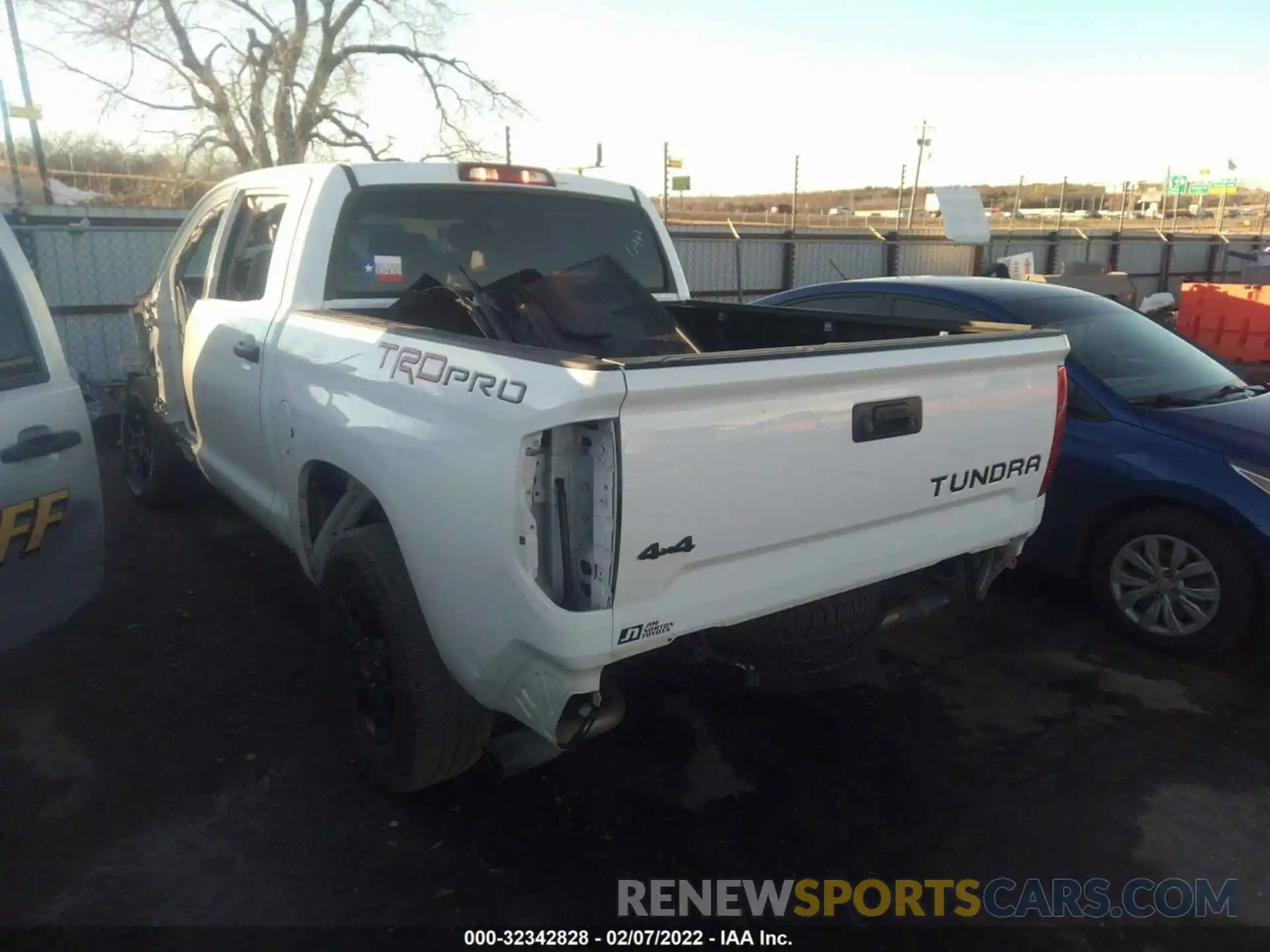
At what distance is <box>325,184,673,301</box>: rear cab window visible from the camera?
3857 mm

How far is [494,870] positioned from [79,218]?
9305 mm

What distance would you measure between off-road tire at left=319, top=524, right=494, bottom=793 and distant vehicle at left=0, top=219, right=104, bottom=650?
88 cm

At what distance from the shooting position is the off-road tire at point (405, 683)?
9.14 feet

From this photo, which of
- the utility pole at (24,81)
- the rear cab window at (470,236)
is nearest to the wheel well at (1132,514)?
the rear cab window at (470,236)

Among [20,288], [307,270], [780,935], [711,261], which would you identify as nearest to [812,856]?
[780,935]

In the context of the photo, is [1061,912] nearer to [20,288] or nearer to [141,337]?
[20,288]

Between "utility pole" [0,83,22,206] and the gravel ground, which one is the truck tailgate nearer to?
the gravel ground

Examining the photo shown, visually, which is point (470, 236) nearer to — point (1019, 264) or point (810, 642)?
point (810, 642)

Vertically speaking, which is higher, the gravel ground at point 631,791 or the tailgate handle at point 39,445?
the tailgate handle at point 39,445

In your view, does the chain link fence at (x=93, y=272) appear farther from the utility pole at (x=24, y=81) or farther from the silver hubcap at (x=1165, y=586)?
the silver hubcap at (x=1165, y=586)

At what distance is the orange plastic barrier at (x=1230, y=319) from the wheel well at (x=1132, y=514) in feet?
23.2

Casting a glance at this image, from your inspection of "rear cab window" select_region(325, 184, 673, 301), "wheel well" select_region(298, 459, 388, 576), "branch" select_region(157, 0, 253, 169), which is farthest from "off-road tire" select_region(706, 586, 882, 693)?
"branch" select_region(157, 0, 253, 169)

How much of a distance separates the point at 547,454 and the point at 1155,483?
3.34m

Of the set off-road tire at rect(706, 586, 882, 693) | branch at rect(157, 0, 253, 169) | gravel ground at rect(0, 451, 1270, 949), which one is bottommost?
gravel ground at rect(0, 451, 1270, 949)
